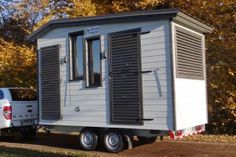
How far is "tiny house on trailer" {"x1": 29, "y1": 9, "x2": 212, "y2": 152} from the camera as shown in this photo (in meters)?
11.9

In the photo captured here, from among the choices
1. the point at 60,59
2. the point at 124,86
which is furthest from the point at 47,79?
the point at 124,86

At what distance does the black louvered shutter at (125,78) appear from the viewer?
12258 millimetres

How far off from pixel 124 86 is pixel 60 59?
2.45 m

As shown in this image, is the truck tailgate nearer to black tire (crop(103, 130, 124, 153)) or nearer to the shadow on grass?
the shadow on grass

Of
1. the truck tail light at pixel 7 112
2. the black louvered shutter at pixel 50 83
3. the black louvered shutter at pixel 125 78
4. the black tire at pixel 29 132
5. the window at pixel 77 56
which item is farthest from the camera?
the black tire at pixel 29 132

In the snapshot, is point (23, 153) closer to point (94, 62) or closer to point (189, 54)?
point (94, 62)

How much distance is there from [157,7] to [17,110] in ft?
26.9

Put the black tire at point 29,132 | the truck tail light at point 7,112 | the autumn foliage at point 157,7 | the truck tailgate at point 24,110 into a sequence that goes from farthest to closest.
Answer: the autumn foliage at point 157,7
the black tire at point 29,132
the truck tailgate at point 24,110
the truck tail light at point 7,112

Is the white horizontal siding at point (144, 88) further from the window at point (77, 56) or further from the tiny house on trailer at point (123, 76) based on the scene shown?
the window at point (77, 56)

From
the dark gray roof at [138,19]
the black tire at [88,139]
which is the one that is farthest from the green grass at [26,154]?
the dark gray roof at [138,19]

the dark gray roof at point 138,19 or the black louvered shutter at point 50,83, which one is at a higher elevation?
the dark gray roof at point 138,19

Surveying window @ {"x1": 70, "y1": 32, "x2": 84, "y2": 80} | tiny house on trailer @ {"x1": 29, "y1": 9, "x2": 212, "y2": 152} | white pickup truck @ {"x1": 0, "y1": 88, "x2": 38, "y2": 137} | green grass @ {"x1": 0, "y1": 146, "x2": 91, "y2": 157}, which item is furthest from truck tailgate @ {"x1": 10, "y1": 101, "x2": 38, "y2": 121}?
window @ {"x1": 70, "y1": 32, "x2": 84, "y2": 80}

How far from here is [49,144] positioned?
14867mm

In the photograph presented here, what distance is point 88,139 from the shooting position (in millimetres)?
13344
